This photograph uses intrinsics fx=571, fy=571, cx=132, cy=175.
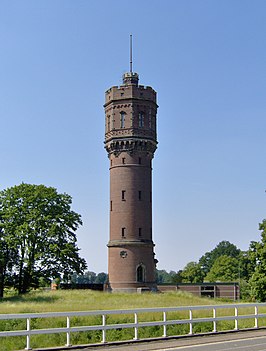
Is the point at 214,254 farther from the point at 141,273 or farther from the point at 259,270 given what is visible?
the point at 259,270

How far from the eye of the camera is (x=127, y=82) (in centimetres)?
6425

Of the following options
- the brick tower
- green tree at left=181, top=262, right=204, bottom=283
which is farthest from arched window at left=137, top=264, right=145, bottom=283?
green tree at left=181, top=262, right=204, bottom=283

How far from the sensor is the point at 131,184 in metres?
58.5

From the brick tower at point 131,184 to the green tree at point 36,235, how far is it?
4.57 meters

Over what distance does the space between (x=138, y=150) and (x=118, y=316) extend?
114 ft

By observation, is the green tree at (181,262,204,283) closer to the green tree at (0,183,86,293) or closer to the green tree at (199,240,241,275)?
the green tree at (199,240,241,275)

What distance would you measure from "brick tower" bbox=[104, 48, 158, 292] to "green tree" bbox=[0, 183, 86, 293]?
4566 millimetres

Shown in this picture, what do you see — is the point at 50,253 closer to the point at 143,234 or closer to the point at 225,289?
the point at 143,234

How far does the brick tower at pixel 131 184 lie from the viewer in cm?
5794

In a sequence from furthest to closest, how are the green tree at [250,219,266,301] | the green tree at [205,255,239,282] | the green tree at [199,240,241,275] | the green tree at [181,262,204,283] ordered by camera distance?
the green tree at [199,240,241,275] < the green tree at [181,262,204,283] < the green tree at [205,255,239,282] < the green tree at [250,219,266,301]

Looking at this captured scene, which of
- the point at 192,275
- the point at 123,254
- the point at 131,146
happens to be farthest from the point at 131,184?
the point at 192,275

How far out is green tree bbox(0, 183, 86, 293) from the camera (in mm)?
57719

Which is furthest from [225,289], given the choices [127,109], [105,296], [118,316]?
[118,316]

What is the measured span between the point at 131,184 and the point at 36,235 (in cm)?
1099
